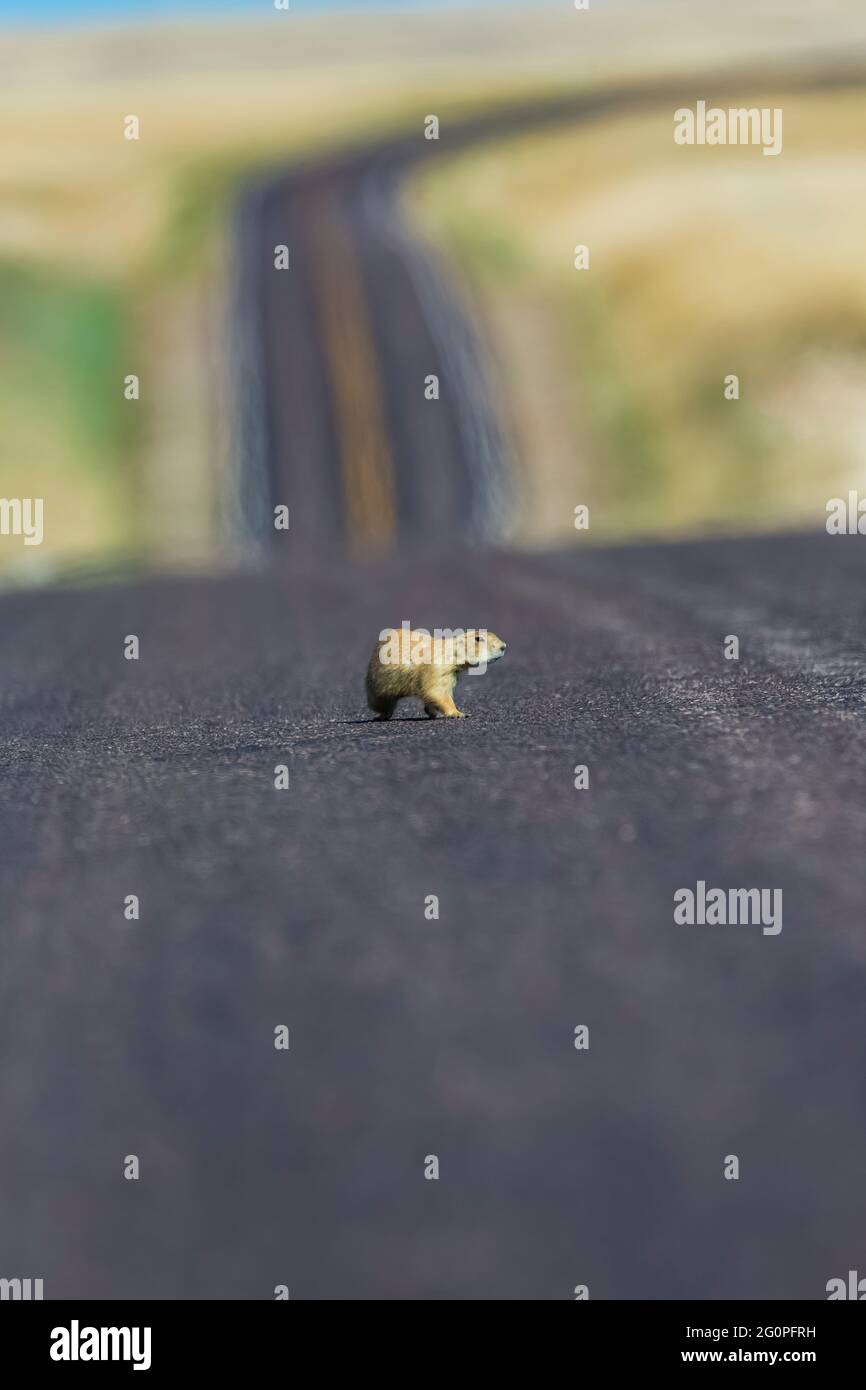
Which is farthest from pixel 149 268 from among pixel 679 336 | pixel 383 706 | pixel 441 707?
pixel 441 707

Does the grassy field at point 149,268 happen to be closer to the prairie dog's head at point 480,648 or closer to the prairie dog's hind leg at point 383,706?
the prairie dog's hind leg at point 383,706

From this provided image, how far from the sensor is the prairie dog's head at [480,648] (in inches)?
397

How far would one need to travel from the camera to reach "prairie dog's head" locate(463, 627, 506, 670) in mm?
10086

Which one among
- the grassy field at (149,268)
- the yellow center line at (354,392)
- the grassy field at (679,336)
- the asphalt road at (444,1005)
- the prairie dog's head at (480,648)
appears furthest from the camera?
the grassy field at (149,268)

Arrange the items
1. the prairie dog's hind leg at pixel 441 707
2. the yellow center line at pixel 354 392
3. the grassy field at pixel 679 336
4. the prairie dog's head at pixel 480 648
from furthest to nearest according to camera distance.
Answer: the grassy field at pixel 679 336 → the yellow center line at pixel 354 392 → the prairie dog's hind leg at pixel 441 707 → the prairie dog's head at pixel 480 648

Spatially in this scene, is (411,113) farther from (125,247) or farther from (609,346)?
(609,346)

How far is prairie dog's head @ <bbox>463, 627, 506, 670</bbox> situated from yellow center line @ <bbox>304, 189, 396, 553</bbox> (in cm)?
1612

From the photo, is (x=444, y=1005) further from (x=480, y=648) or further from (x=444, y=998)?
(x=480, y=648)

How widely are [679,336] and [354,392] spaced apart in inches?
351

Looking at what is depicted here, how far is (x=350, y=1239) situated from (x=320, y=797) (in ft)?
14.2

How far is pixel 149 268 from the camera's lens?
59125 mm

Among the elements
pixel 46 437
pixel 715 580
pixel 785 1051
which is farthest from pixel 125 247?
pixel 785 1051

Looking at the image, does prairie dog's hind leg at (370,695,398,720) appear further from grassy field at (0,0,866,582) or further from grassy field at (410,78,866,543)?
grassy field at (0,0,866,582)

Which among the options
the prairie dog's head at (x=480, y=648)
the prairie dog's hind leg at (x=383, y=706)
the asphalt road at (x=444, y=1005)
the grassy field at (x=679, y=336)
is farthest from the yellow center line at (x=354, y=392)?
the asphalt road at (x=444, y=1005)
